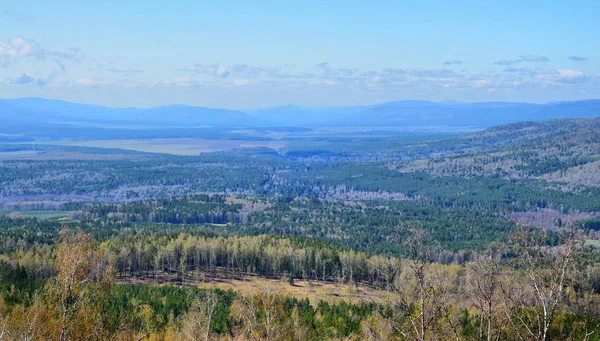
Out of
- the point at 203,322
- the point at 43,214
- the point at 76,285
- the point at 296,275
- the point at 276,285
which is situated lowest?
the point at 43,214

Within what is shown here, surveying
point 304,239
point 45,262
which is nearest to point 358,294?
point 304,239

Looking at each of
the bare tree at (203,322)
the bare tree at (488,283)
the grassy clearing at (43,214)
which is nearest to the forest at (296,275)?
the bare tree at (488,283)

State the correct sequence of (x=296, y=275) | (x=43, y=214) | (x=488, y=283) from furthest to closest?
(x=43, y=214) → (x=296, y=275) → (x=488, y=283)

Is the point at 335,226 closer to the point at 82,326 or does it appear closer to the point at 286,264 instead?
the point at 286,264

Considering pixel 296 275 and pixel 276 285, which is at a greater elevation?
pixel 276 285

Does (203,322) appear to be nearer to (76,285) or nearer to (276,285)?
(76,285)

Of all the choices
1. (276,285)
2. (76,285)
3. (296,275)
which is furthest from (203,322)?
(296,275)

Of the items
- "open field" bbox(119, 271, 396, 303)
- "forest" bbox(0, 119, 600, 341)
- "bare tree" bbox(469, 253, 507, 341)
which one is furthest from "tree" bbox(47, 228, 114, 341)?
"open field" bbox(119, 271, 396, 303)

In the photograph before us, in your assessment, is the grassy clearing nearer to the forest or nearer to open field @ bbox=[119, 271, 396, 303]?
the forest
